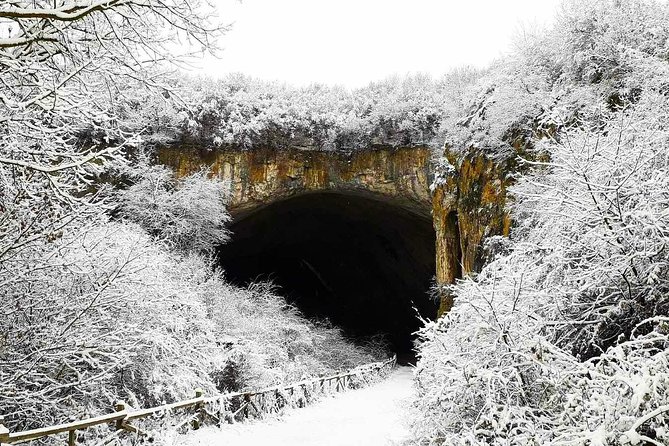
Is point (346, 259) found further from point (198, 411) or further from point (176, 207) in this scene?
point (198, 411)

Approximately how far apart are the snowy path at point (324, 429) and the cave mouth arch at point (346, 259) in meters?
10.5

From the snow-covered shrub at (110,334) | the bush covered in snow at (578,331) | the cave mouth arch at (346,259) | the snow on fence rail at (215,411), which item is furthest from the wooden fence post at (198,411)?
the cave mouth arch at (346,259)

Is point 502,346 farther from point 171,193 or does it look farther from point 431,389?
point 171,193

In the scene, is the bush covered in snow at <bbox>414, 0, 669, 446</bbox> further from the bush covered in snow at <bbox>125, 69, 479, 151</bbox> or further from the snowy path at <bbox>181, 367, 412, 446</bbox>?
the bush covered in snow at <bbox>125, 69, 479, 151</bbox>

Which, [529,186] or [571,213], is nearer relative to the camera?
[571,213]

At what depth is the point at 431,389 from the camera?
4582mm

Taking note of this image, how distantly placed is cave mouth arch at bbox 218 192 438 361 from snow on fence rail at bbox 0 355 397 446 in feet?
26.7

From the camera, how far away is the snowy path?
6551 mm

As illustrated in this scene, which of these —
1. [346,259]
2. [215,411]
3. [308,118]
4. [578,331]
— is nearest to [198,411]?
[215,411]

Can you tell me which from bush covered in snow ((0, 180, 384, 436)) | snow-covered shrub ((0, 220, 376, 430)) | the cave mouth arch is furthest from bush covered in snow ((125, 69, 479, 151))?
snow-covered shrub ((0, 220, 376, 430))

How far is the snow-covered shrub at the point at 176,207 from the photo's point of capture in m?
14.4

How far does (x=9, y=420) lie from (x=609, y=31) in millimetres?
10947

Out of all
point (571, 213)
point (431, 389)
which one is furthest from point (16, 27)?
point (571, 213)

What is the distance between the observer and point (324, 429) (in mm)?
7492
